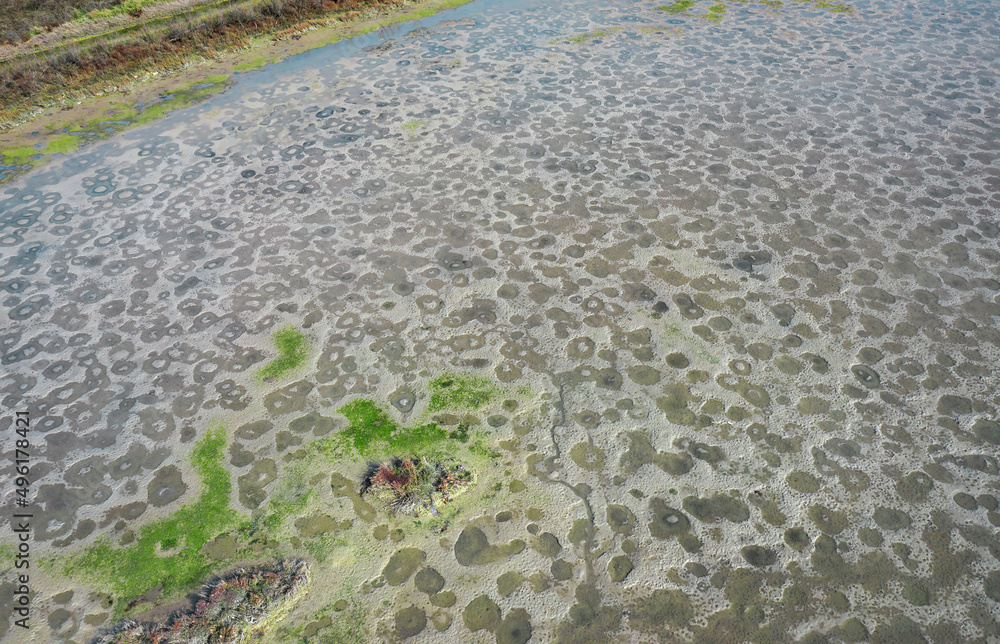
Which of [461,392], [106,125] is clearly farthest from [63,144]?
[461,392]

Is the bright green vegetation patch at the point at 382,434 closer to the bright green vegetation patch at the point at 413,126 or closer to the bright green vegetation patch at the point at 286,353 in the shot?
the bright green vegetation patch at the point at 286,353

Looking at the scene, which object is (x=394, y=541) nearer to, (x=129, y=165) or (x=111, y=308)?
(x=111, y=308)

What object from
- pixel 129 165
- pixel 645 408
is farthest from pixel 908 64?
pixel 129 165

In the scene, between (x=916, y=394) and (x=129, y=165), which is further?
(x=129, y=165)

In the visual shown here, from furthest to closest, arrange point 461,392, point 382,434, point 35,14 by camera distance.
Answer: point 35,14, point 461,392, point 382,434

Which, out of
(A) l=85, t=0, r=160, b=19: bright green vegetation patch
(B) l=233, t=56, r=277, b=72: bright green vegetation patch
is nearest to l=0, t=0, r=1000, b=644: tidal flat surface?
(B) l=233, t=56, r=277, b=72: bright green vegetation patch

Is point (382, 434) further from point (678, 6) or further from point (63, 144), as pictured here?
point (678, 6)

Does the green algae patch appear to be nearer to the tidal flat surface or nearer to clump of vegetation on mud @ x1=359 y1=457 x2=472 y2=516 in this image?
the tidal flat surface
